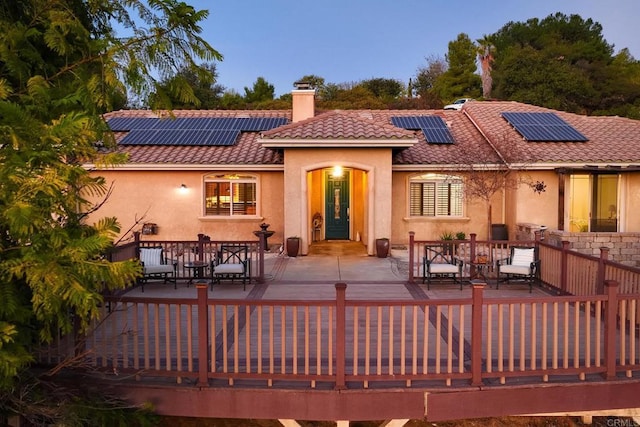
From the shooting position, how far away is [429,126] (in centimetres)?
1848

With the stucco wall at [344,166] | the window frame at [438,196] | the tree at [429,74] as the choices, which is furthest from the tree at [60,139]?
the tree at [429,74]

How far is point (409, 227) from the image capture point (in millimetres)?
16094

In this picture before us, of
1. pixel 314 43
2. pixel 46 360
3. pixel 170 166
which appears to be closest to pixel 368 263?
pixel 170 166

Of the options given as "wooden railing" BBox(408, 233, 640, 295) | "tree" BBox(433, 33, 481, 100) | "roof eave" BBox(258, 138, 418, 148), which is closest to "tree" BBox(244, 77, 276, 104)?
"tree" BBox(433, 33, 481, 100)

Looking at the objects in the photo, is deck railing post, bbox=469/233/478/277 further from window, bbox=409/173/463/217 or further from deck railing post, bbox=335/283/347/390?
deck railing post, bbox=335/283/347/390

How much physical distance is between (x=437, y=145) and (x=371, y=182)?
4.26 metres

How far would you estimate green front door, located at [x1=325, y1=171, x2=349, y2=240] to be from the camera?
17.7 metres

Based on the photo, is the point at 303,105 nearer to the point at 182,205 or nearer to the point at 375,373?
the point at 182,205

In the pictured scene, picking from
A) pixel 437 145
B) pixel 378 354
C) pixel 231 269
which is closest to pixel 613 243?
pixel 437 145

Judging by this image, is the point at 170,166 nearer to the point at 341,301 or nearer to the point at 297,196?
the point at 297,196

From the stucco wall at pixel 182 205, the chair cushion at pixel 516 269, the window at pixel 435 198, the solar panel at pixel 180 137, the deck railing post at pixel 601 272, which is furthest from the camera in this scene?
the solar panel at pixel 180 137

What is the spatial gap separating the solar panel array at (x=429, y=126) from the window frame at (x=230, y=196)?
6.51m

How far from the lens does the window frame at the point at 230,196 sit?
16078mm

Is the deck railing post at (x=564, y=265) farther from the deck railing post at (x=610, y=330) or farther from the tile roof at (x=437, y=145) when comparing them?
the tile roof at (x=437, y=145)
